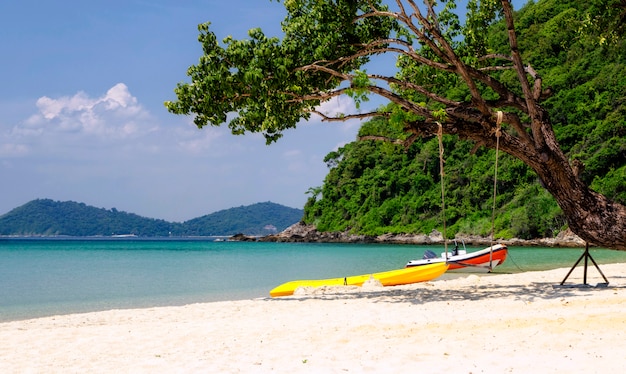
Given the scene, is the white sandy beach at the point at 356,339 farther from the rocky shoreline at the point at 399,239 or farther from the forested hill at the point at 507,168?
the forested hill at the point at 507,168

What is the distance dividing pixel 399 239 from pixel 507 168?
17.8m

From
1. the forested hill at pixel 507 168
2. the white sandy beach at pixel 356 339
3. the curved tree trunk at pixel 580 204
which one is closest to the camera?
the white sandy beach at pixel 356 339

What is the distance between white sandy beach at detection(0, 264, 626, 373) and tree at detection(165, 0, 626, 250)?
2286mm

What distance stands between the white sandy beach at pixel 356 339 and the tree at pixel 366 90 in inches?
90.0

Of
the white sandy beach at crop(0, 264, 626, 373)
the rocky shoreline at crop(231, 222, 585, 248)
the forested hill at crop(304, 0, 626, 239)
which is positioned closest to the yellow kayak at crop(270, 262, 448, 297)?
the white sandy beach at crop(0, 264, 626, 373)

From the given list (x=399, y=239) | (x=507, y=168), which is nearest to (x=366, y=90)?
(x=507, y=168)

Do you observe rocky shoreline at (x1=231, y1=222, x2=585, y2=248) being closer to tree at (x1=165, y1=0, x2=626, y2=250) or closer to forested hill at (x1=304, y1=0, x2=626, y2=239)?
forested hill at (x1=304, y1=0, x2=626, y2=239)

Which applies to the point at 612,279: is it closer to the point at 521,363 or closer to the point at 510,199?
the point at 521,363

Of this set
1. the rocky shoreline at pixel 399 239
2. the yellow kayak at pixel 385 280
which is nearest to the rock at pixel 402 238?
the rocky shoreline at pixel 399 239

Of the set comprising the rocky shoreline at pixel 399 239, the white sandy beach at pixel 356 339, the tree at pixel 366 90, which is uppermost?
the tree at pixel 366 90

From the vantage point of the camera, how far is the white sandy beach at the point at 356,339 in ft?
20.6

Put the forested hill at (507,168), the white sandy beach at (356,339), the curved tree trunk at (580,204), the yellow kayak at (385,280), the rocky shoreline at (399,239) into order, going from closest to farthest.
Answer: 1. the white sandy beach at (356,339)
2. the curved tree trunk at (580,204)
3. the yellow kayak at (385,280)
4. the rocky shoreline at (399,239)
5. the forested hill at (507,168)

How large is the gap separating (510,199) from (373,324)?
2754 inches

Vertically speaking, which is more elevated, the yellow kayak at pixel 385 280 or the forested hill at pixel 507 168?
the forested hill at pixel 507 168
